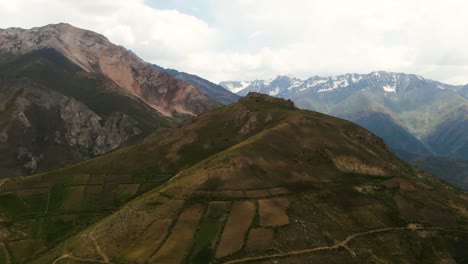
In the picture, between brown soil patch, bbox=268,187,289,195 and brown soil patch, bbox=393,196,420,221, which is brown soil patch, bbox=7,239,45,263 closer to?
brown soil patch, bbox=268,187,289,195

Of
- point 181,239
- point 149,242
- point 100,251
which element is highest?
point 181,239

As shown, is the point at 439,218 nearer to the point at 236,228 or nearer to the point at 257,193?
the point at 257,193

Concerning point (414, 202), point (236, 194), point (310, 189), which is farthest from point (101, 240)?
point (414, 202)

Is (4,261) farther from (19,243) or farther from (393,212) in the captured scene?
(393,212)

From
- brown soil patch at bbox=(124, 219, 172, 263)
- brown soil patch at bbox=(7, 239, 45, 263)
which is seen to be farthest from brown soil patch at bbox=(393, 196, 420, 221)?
brown soil patch at bbox=(7, 239, 45, 263)

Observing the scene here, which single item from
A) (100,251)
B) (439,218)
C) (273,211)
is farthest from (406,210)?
(100,251)

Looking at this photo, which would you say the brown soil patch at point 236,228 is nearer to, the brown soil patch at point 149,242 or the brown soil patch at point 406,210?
the brown soil patch at point 149,242
